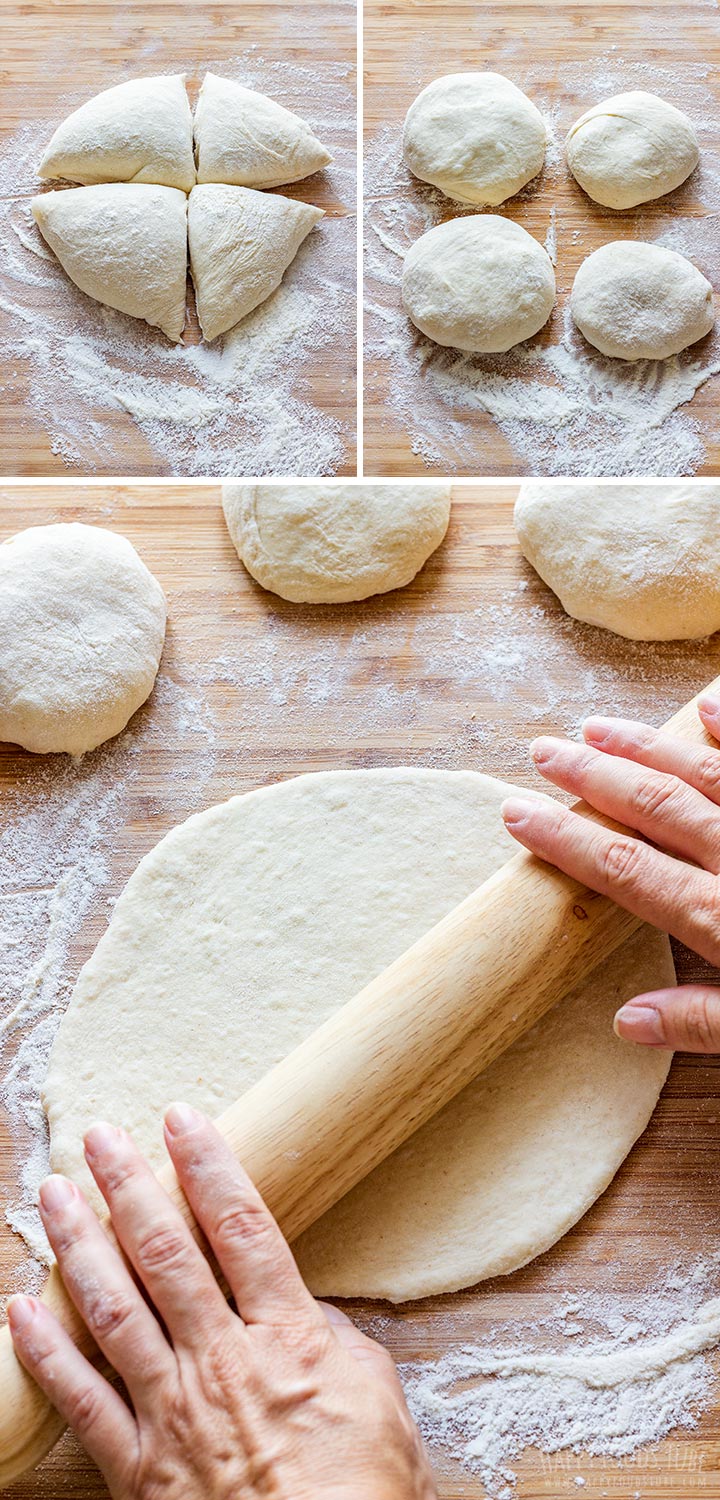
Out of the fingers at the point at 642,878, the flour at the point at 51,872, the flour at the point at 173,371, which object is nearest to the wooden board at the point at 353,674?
the flour at the point at 51,872

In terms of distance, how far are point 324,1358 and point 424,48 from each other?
57.3 inches

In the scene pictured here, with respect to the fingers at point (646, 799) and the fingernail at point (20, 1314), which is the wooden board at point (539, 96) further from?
the fingernail at point (20, 1314)

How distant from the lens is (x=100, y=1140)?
39.8 inches

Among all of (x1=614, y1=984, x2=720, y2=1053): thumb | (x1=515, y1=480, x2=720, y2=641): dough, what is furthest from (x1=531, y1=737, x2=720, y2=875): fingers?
(x1=515, y1=480, x2=720, y2=641): dough

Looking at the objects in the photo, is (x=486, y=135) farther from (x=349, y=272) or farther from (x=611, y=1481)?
(x=611, y=1481)

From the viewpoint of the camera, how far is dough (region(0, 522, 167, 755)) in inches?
50.4

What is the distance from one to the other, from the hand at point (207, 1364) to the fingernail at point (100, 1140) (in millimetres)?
24

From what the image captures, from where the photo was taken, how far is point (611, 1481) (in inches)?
41.5

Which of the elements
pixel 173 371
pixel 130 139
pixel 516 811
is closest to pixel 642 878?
pixel 516 811

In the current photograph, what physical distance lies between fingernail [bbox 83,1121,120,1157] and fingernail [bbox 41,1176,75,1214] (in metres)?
0.04

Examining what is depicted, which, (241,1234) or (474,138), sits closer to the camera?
(241,1234)

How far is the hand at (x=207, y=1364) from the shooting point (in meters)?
0.90

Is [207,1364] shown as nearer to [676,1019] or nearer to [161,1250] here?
[161,1250]

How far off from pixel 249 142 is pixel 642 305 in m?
0.51
